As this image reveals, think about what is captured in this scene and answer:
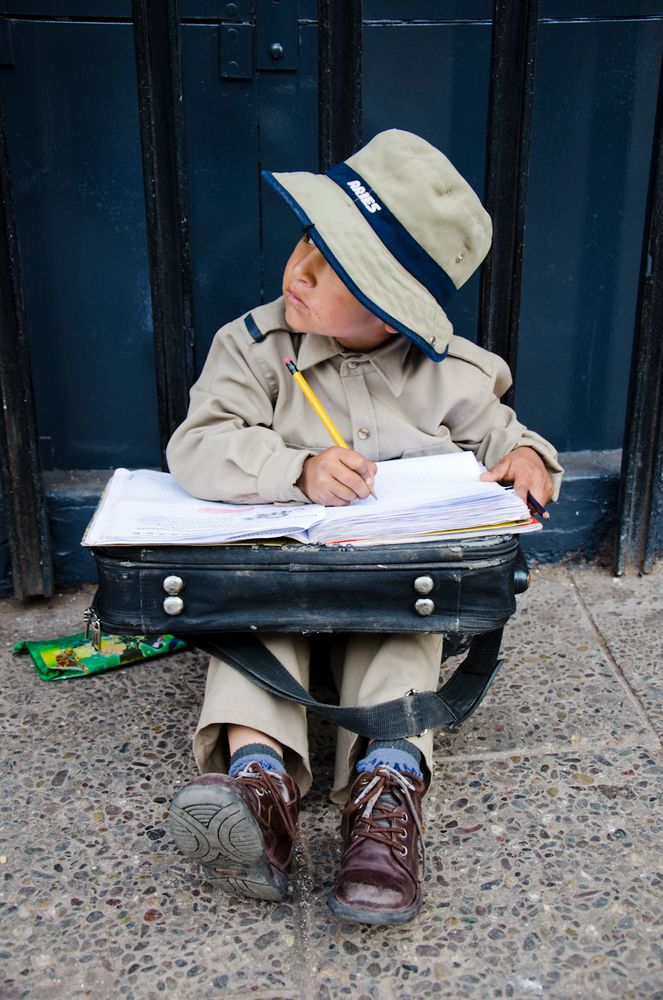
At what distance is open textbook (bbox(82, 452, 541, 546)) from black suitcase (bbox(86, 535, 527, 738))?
3 centimetres

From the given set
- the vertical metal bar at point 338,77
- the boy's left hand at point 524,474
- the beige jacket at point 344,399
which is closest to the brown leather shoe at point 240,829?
the beige jacket at point 344,399

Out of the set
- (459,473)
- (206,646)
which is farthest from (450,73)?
(206,646)

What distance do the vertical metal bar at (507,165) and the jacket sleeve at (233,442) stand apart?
67 centimetres

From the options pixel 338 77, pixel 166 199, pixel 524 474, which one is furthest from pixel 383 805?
pixel 338 77

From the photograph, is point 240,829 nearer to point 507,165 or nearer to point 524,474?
point 524,474

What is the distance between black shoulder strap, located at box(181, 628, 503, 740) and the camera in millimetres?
1566

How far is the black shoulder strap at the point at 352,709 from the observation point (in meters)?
1.57

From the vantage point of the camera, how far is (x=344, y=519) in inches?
60.2

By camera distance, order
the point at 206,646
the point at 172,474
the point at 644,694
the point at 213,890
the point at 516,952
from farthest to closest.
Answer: the point at 644,694, the point at 172,474, the point at 206,646, the point at 213,890, the point at 516,952

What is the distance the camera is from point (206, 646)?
1.62 meters

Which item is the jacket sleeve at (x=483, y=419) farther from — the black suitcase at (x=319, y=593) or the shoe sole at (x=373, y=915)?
the shoe sole at (x=373, y=915)

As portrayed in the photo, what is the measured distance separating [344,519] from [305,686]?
0.36m

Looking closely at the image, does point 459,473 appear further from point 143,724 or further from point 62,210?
point 62,210

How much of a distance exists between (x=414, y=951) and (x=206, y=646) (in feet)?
1.92
